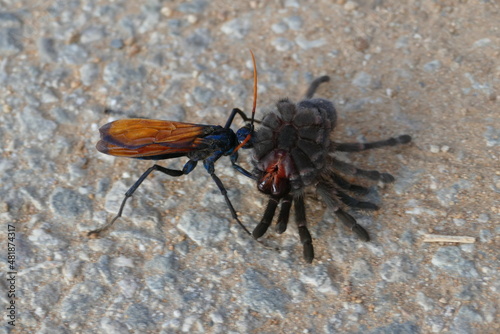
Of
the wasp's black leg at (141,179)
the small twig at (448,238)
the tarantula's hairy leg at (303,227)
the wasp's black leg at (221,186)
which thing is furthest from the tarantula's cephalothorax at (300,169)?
the wasp's black leg at (141,179)

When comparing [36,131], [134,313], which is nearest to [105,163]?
[36,131]

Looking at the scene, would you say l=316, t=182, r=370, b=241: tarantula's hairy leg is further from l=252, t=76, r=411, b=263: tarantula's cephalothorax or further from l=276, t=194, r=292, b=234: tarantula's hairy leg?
l=276, t=194, r=292, b=234: tarantula's hairy leg

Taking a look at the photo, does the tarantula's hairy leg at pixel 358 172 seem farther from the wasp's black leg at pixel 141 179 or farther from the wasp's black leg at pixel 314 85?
the wasp's black leg at pixel 141 179

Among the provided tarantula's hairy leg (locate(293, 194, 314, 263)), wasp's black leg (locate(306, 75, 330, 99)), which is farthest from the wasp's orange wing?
wasp's black leg (locate(306, 75, 330, 99))

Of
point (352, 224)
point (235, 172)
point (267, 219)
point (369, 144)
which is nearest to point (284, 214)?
point (267, 219)

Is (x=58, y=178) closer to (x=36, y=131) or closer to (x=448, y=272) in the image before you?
(x=36, y=131)

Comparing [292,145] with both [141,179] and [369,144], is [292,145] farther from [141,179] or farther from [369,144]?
[141,179]
